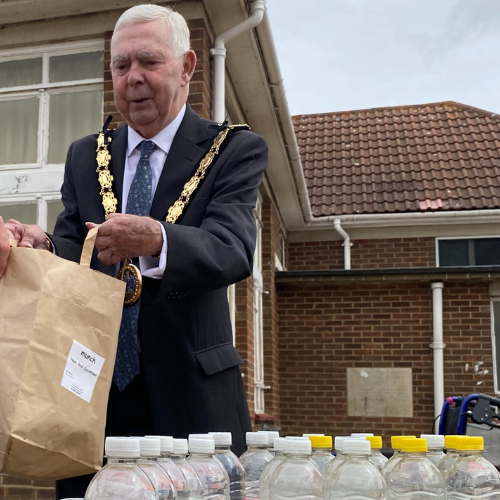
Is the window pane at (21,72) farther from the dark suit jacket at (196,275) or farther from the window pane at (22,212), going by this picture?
the dark suit jacket at (196,275)

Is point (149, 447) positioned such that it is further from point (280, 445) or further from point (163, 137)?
point (163, 137)

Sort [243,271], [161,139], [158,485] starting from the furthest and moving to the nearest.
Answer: [161,139], [243,271], [158,485]

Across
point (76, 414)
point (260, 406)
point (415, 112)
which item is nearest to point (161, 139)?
point (76, 414)

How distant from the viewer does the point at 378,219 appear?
423 inches

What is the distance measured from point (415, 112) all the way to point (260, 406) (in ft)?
25.4

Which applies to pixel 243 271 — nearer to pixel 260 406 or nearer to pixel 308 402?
pixel 260 406

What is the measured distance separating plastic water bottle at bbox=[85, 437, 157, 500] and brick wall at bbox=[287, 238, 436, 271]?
32.9 ft

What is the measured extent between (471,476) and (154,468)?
22.0 inches

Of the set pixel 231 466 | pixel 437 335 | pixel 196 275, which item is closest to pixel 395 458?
pixel 231 466

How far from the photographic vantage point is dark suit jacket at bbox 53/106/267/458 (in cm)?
174

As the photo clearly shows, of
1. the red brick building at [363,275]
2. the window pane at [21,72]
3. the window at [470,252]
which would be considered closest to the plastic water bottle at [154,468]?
the window pane at [21,72]

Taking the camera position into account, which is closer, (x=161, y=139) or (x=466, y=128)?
(x=161, y=139)

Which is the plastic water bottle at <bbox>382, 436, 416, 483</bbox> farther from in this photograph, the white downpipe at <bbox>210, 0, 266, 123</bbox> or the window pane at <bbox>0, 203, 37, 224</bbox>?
the window pane at <bbox>0, 203, 37, 224</bbox>

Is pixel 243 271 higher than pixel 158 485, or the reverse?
pixel 243 271
